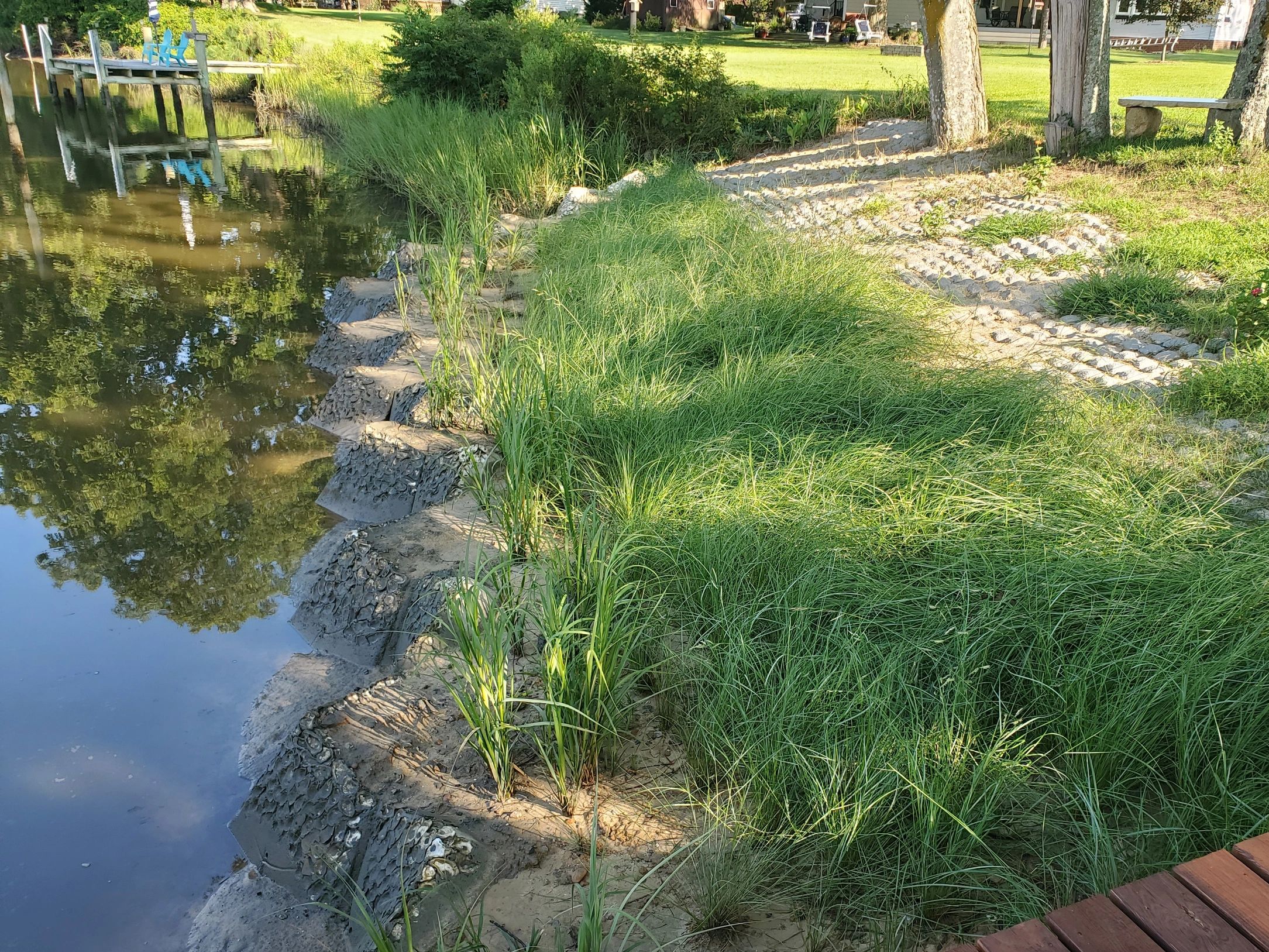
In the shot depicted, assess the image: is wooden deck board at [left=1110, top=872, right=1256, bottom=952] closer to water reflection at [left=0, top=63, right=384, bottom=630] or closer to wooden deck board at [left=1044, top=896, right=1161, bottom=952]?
wooden deck board at [left=1044, top=896, right=1161, bottom=952]

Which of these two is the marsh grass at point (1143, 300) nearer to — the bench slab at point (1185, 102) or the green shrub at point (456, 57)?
the bench slab at point (1185, 102)

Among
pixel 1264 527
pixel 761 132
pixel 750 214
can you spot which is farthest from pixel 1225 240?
pixel 761 132

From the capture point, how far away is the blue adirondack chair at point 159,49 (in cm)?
1958

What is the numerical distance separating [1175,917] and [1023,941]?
12.4 inches

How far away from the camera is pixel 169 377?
716 centimetres

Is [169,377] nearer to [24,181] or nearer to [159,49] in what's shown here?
[24,181]

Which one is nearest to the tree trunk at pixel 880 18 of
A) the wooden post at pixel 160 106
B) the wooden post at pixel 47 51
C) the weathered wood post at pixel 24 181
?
the wooden post at pixel 160 106

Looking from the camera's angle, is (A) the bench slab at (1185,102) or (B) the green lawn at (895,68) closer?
(A) the bench slab at (1185,102)

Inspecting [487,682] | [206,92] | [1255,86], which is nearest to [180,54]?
[206,92]

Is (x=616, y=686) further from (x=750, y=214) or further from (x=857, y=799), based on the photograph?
(x=750, y=214)

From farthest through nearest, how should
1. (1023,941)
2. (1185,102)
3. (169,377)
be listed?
1. (1185,102)
2. (169,377)
3. (1023,941)

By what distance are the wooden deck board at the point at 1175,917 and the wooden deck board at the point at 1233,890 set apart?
0.02 meters

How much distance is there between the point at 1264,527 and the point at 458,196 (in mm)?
8028

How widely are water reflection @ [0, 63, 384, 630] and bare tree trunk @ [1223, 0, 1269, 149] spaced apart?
8.33 meters
